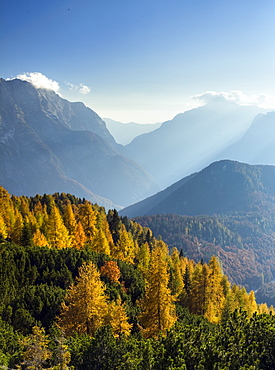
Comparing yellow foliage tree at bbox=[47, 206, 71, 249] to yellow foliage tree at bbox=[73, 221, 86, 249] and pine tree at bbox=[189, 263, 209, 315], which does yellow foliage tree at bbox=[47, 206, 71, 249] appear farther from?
pine tree at bbox=[189, 263, 209, 315]

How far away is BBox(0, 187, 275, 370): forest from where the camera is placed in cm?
1881

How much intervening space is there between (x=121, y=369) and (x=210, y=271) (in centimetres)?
3716

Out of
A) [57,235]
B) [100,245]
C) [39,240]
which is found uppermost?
[39,240]

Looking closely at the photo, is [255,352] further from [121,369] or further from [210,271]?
[210,271]

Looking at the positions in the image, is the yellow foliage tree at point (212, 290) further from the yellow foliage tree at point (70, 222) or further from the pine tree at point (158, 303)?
the yellow foliage tree at point (70, 222)

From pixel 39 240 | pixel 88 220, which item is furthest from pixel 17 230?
pixel 88 220

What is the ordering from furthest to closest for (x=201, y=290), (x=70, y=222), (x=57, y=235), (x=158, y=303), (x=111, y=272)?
(x=70, y=222) → (x=57, y=235) → (x=201, y=290) → (x=111, y=272) → (x=158, y=303)

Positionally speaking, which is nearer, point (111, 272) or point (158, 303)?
point (158, 303)

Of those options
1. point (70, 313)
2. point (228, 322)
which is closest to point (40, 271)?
point (70, 313)

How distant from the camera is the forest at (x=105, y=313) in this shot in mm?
18812

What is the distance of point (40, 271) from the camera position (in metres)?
48.8

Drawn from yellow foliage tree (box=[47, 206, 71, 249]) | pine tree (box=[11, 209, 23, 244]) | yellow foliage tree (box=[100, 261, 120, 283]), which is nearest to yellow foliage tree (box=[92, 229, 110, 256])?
yellow foliage tree (box=[47, 206, 71, 249])

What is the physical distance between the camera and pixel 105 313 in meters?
34.1

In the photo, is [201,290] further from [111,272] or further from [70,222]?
[70,222]
